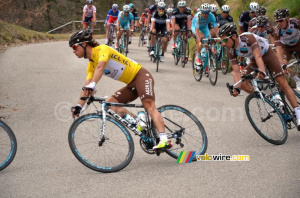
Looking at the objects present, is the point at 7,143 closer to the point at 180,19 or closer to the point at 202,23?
the point at 202,23

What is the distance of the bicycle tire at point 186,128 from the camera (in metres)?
6.15

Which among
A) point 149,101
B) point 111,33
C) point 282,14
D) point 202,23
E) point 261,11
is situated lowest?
point 111,33

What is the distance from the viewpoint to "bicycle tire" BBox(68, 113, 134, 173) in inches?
225

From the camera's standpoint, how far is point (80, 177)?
5.67 meters

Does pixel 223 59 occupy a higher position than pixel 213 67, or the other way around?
pixel 213 67

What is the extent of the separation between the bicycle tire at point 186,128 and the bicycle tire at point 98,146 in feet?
2.10

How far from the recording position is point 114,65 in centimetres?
593

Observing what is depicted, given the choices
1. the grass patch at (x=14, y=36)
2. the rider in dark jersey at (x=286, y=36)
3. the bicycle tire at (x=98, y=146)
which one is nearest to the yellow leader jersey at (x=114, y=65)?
the bicycle tire at (x=98, y=146)

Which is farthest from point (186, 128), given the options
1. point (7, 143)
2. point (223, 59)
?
point (223, 59)

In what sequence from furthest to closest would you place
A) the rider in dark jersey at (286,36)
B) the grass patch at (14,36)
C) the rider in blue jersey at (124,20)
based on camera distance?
the grass patch at (14,36)
the rider in blue jersey at (124,20)
the rider in dark jersey at (286,36)

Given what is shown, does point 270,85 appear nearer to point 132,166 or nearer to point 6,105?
point 132,166

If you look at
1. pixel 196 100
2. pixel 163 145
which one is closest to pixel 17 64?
pixel 196 100

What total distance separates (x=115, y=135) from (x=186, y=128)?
1.06 metres

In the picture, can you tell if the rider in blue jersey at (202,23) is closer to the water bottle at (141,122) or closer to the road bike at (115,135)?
the road bike at (115,135)
